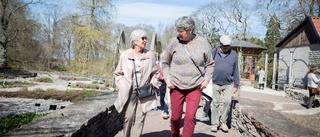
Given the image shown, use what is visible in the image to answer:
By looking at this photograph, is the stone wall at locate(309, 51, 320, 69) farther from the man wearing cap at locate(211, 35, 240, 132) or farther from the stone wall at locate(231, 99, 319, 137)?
the man wearing cap at locate(211, 35, 240, 132)

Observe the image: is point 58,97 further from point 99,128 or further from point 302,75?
point 302,75

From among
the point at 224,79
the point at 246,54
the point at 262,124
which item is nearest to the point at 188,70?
the point at 262,124

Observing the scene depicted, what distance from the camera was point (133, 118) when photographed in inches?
144

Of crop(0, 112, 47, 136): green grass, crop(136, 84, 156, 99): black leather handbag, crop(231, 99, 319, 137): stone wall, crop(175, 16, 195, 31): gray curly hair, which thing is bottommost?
crop(0, 112, 47, 136): green grass

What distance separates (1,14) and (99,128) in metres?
27.8

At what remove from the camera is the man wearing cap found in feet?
16.9

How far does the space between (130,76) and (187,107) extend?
33.8 inches

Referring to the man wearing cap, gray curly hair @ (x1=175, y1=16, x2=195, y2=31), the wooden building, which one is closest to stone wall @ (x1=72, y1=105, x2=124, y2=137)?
gray curly hair @ (x1=175, y1=16, x2=195, y2=31)

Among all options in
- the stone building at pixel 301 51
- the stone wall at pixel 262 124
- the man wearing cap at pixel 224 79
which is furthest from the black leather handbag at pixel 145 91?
the stone building at pixel 301 51

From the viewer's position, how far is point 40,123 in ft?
9.75

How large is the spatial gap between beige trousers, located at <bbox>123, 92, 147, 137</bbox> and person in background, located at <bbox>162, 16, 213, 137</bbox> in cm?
48

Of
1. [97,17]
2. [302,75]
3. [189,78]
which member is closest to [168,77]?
[189,78]

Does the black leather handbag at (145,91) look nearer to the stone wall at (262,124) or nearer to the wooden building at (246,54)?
the stone wall at (262,124)

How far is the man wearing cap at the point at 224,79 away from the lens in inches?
202
